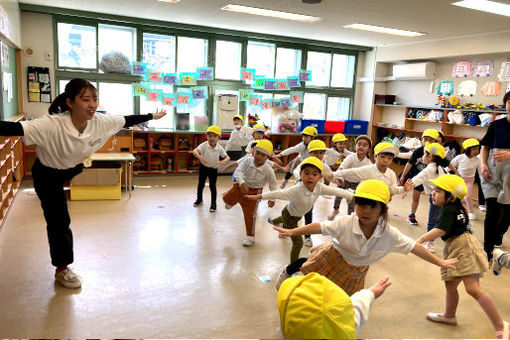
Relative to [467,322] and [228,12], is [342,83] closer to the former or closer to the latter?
[228,12]

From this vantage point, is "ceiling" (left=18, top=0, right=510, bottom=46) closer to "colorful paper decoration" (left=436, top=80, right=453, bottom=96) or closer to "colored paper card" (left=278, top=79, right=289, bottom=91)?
"colorful paper decoration" (left=436, top=80, right=453, bottom=96)

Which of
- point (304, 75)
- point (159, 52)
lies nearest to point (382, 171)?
point (304, 75)

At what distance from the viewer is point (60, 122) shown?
104 inches

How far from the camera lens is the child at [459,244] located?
2475 millimetres

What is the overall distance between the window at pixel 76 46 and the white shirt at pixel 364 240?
6.47 metres

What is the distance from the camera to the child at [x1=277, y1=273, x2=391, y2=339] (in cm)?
119

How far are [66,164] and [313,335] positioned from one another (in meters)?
2.28

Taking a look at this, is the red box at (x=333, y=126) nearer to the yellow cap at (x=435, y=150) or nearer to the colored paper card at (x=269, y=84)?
the colored paper card at (x=269, y=84)

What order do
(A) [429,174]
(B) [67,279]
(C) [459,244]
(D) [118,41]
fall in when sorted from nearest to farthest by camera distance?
(C) [459,244], (B) [67,279], (A) [429,174], (D) [118,41]

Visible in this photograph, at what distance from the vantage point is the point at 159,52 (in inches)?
300

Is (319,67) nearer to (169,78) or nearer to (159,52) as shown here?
(169,78)

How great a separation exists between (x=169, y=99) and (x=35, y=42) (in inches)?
97.3

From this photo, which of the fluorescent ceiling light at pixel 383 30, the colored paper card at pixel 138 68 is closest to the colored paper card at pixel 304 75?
the fluorescent ceiling light at pixel 383 30

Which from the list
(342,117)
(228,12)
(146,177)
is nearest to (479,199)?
(342,117)
